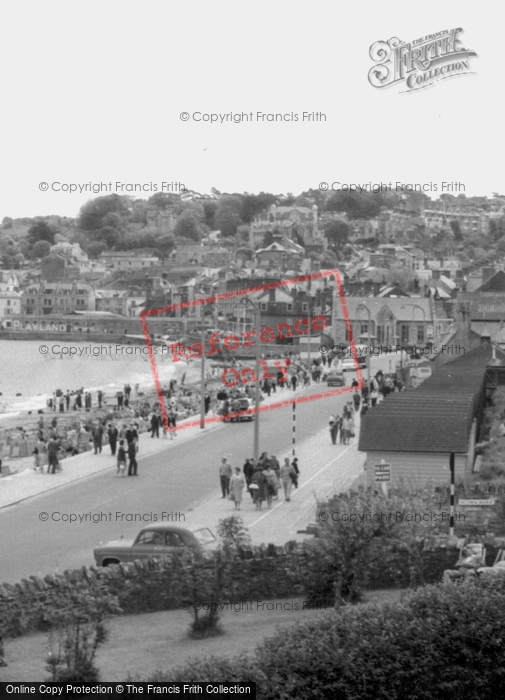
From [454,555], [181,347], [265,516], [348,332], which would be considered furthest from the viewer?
[181,347]

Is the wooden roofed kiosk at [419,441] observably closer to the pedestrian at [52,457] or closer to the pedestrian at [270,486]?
the pedestrian at [270,486]

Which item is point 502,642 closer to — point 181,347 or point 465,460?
point 465,460

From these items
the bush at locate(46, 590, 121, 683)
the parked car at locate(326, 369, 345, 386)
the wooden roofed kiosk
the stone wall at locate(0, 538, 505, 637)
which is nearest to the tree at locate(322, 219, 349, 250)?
the parked car at locate(326, 369, 345, 386)

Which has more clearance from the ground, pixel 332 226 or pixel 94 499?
pixel 332 226

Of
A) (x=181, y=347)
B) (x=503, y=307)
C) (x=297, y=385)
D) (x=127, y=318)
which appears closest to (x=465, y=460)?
(x=297, y=385)

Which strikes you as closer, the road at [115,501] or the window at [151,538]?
the window at [151,538]

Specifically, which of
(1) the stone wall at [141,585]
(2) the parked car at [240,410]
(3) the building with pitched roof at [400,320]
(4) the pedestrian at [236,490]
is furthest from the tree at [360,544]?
(3) the building with pitched roof at [400,320]
